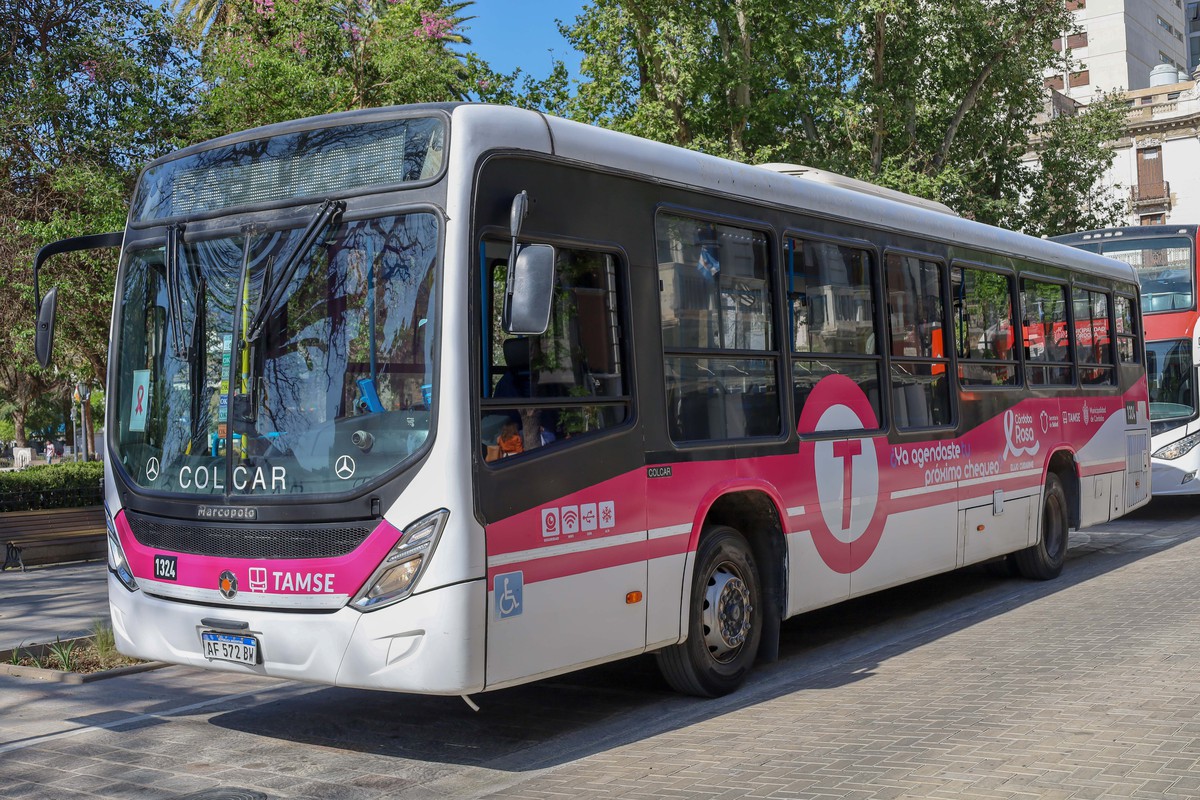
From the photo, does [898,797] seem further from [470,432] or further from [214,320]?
[214,320]

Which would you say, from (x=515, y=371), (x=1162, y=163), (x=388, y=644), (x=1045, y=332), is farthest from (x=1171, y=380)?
(x=1162, y=163)

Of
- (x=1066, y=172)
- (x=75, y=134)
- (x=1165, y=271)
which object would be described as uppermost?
(x=1066, y=172)

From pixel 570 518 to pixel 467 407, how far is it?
90 cm

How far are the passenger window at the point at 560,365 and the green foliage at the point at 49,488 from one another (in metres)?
14.2

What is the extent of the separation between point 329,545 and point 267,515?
0.39 metres

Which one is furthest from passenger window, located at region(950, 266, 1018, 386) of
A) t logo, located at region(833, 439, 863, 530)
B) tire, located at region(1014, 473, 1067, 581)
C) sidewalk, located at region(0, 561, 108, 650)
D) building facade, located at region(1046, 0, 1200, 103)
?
building facade, located at region(1046, 0, 1200, 103)

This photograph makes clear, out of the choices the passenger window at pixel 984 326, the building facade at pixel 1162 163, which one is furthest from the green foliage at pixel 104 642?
the building facade at pixel 1162 163

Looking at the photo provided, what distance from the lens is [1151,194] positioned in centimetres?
6450

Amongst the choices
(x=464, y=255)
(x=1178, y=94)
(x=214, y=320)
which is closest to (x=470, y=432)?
(x=464, y=255)

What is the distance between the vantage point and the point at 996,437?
1113 cm

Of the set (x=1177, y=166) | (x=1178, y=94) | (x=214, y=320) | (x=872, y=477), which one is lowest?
(x=872, y=477)

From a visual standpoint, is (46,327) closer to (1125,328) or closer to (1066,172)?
(1125,328)

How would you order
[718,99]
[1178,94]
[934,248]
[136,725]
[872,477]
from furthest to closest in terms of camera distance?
[1178,94] → [718,99] → [934,248] → [872,477] → [136,725]

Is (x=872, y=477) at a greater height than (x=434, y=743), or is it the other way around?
(x=872, y=477)
